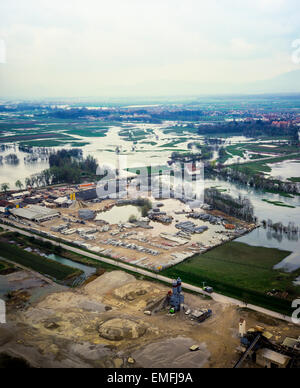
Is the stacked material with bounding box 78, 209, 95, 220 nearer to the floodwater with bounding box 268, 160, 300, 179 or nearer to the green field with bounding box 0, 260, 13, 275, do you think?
the green field with bounding box 0, 260, 13, 275

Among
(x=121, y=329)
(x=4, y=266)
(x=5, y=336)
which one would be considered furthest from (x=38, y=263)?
(x=121, y=329)

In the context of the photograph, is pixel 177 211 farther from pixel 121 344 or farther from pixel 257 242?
pixel 121 344

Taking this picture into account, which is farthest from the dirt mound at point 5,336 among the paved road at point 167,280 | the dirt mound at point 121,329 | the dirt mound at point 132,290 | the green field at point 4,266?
the paved road at point 167,280

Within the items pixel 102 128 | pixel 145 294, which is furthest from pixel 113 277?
pixel 102 128

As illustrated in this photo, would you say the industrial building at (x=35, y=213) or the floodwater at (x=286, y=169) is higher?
the floodwater at (x=286, y=169)

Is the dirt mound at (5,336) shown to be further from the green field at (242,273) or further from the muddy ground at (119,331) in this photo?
the green field at (242,273)

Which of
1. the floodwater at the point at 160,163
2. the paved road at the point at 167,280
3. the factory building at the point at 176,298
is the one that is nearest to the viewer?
the paved road at the point at 167,280
